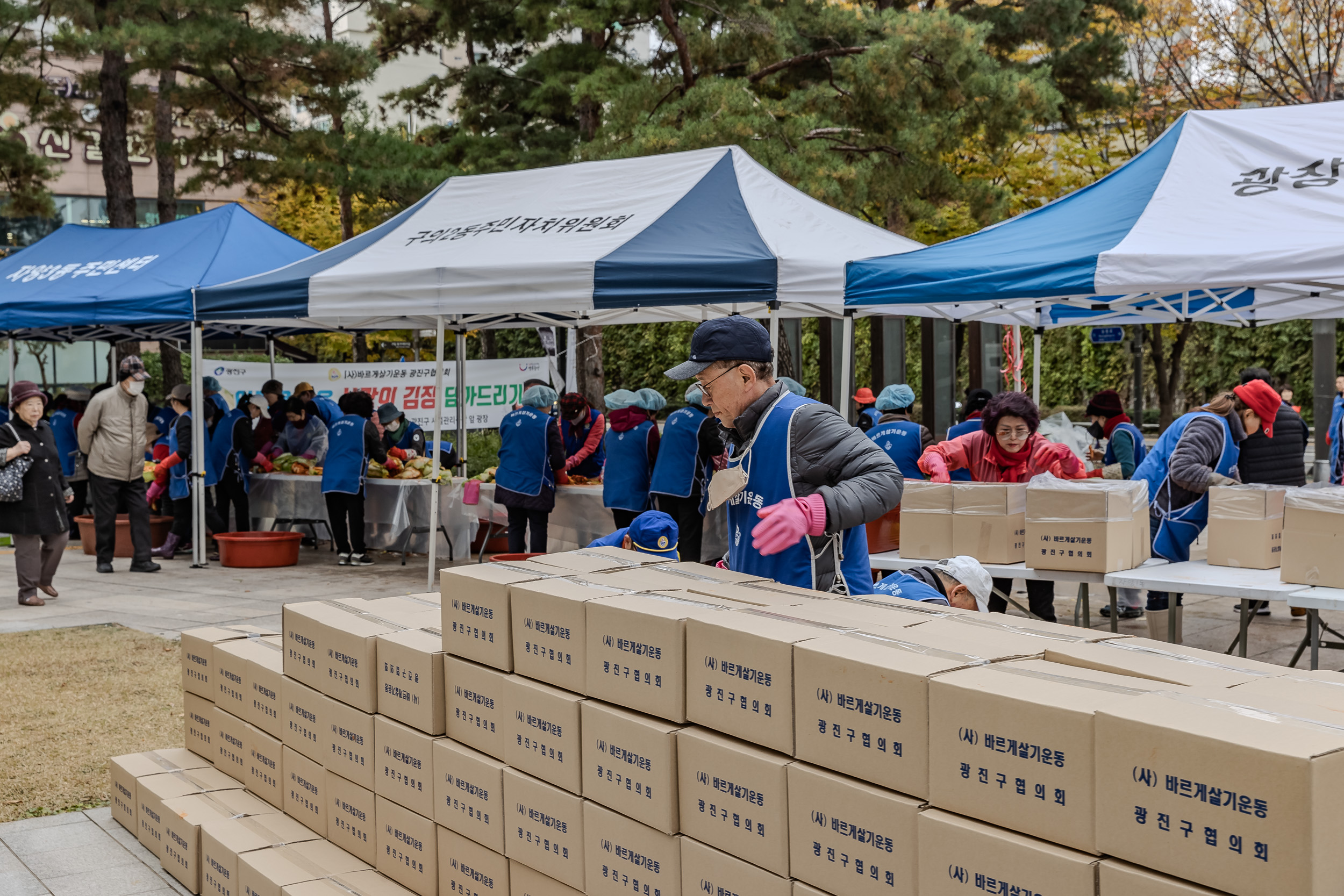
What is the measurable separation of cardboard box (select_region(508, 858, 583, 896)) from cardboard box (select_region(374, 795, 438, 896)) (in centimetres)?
34

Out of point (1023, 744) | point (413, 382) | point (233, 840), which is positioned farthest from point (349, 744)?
point (413, 382)

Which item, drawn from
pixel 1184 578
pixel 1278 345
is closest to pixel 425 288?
pixel 1184 578

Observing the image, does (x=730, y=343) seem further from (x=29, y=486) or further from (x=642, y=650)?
(x=29, y=486)

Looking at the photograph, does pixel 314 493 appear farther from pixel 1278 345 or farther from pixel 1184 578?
pixel 1278 345

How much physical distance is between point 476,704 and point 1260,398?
18.8ft

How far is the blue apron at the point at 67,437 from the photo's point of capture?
46.9 ft

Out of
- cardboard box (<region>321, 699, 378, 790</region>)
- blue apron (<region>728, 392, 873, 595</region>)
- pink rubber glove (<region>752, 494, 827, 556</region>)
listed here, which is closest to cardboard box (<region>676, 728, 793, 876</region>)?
pink rubber glove (<region>752, 494, 827, 556</region>)

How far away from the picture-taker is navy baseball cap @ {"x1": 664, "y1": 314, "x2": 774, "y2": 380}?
3.38 m

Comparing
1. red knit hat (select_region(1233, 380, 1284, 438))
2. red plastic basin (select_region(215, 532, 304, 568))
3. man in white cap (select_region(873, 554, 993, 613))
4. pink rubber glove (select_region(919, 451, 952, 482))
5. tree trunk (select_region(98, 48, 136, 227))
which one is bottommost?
red plastic basin (select_region(215, 532, 304, 568))

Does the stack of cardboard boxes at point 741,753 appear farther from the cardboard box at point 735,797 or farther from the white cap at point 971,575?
the white cap at point 971,575

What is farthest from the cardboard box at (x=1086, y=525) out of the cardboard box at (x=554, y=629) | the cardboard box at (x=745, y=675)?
the cardboard box at (x=745, y=675)

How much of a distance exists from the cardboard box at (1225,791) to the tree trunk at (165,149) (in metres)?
18.8

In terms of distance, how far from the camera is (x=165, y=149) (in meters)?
17.9

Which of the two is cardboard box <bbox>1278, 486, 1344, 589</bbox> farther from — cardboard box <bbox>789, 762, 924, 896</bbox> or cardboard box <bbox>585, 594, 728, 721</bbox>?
cardboard box <bbox>789, 762, 924, 896</bbox>
